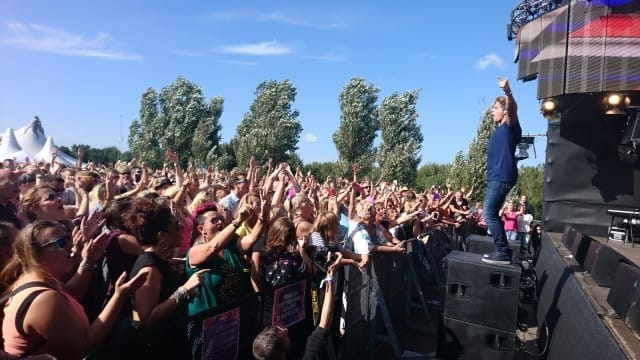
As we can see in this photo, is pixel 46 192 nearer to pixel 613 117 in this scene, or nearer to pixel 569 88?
pixel 569 88

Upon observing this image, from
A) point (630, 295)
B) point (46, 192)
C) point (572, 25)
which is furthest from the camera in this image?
point (572, 25)

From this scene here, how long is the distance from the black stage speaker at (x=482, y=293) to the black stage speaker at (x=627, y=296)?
1.19 m

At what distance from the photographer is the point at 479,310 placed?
4.86 m

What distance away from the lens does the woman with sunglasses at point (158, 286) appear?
2.63 meters

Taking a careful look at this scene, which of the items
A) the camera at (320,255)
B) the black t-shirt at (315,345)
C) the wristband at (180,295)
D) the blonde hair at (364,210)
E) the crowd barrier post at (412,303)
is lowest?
the crowd barrier post at (412,303)

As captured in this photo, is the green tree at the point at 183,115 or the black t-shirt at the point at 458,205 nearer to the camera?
the black t-shirt at the point at 458,205

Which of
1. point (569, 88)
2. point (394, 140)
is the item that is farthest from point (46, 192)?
point (394, 140)

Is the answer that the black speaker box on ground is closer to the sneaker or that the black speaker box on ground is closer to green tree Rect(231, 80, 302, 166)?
the sneaker

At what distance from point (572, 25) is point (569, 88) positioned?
1.14 meters

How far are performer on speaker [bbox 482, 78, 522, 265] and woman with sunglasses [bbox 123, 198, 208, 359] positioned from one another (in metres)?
3.41

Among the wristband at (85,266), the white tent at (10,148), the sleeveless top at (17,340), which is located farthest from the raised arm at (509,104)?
the white tent at (10,148)

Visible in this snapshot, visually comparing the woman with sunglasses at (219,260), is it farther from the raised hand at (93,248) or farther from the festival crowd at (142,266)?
the raised hand at (93,248)

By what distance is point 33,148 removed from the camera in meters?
33.5

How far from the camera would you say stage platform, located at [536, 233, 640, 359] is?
2.75m
